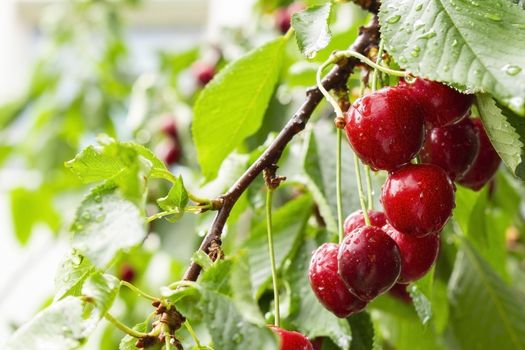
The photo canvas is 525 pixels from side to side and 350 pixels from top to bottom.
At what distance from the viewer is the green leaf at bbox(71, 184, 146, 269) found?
50 cm

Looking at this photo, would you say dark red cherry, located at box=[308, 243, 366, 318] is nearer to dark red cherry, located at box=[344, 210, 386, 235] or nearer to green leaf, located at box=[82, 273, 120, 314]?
dark red cherry, located at box=[344, 210, 386, 235]

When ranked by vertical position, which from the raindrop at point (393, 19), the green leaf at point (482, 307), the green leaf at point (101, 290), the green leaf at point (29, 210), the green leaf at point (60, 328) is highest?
the raindrop at point (393, 19)

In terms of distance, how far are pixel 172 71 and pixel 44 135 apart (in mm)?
445

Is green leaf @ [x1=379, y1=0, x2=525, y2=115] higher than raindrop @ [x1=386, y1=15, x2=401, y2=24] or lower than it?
lower

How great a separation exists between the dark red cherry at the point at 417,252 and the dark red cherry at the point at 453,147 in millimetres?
60

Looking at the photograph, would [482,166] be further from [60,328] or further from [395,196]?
[60,328]

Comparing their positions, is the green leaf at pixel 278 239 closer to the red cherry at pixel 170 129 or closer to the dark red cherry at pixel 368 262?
the dark red cherry at pixel 368 262

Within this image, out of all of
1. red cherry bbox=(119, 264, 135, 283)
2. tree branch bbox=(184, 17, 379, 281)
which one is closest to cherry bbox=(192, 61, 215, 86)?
red cherry bbox=(119, 264, 135, 283)

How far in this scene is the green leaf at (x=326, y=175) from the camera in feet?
2.76

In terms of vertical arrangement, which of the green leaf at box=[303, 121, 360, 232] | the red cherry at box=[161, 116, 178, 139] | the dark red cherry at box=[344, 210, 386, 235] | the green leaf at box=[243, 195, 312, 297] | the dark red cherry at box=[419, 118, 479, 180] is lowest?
the red cherry at box=[161, 116, 178, 139]

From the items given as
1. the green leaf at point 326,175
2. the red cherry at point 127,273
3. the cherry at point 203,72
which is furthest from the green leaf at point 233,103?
the red cherry at point 127,273

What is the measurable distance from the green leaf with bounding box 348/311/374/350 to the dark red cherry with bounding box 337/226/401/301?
14 cm

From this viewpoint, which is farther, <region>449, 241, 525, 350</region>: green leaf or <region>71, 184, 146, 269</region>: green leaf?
<region>449, 241, 525, 350</region>: green leaf

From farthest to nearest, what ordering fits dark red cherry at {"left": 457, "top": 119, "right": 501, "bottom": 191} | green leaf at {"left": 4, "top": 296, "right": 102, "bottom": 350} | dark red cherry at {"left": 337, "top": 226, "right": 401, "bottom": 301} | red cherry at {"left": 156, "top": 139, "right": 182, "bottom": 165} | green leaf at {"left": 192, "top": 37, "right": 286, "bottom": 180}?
red cherry at {"left": 156, "top": 139, "right": 182, "bottom": 165}
green leaf at {"left": 192, "top": 37, "right": 286, "bottom": 180}
dark red cherry at {"left": 457, "top": 119, "right": 501, "bottom": 191}
dark red cherry at {"left": 337, "top": 226, "right": 401, "bottom": 301}
green leaf at {"left": 4, "top": 296, "right": 102, "bottom": 350}
